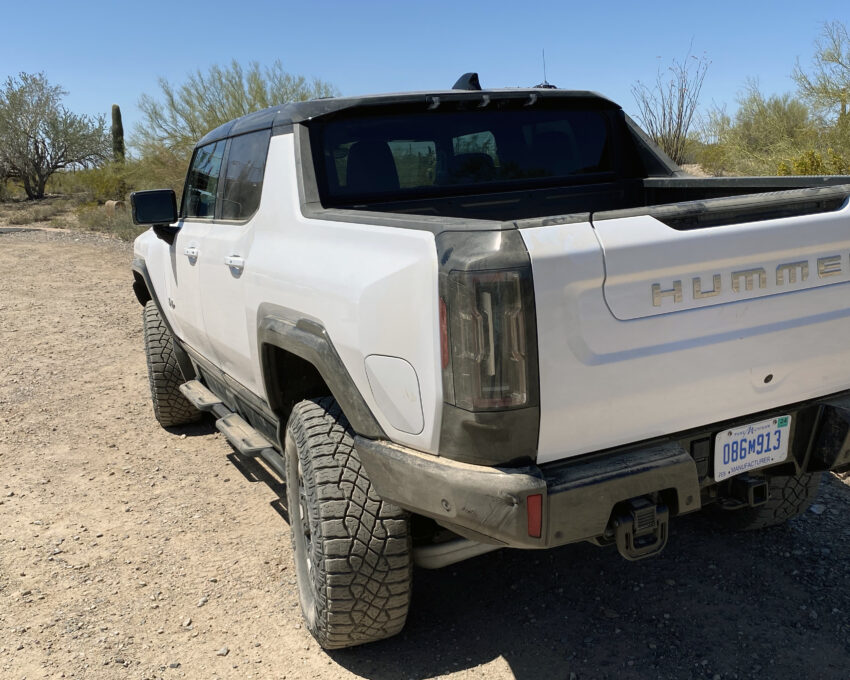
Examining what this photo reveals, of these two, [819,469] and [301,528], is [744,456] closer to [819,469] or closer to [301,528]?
[819,469]

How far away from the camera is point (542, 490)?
77.7 inches

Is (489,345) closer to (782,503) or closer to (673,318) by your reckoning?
(673,318)

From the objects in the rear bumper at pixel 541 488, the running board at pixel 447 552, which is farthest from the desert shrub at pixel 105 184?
the rear bumper at pixel 541 488

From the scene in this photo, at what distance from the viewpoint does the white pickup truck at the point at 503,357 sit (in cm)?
195

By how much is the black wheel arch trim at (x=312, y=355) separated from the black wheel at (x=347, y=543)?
0.61 feet

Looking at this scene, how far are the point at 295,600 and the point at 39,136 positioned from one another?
38016 millimetres

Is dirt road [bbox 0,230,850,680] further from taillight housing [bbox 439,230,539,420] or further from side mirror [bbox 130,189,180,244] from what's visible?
side mirror [bbox 130,189,180,244]

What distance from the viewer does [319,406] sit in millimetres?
2746

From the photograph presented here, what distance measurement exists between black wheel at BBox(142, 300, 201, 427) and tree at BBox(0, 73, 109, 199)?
33980 millimetres

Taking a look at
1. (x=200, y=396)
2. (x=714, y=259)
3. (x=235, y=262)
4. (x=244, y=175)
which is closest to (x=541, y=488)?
(x=714, y=259)

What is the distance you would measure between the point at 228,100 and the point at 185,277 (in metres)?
18.9

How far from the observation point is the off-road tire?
3346 mm

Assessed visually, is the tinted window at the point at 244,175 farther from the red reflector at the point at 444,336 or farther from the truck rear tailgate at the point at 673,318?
the truck rear tailgate at the point at 673,318

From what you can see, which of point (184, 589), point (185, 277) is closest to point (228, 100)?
point (185, 277)
